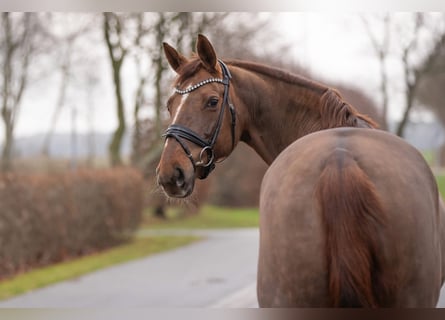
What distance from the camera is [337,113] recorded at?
7.09 ft

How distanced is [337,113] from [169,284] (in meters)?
4.82

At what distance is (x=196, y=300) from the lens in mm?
5535

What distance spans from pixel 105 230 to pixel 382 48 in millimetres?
4460

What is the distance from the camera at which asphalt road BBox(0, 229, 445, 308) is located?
544 cm

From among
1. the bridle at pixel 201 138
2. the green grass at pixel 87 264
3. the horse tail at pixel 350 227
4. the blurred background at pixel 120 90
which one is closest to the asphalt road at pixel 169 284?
the green grass at pixel 87 264

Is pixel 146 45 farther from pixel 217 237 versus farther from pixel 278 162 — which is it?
pixel 278 162

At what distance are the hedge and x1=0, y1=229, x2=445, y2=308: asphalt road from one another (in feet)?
2.09

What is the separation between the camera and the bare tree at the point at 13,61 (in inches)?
303

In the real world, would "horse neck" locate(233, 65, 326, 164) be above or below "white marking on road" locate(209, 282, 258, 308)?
above

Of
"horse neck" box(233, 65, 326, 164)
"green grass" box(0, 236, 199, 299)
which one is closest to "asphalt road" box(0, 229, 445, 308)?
"green grass" box(0, 236, 199, 299)

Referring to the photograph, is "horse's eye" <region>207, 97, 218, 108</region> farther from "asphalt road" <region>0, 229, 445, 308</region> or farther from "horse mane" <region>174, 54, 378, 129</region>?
"asphalt road" <region>0, 229, 445, 308</region>

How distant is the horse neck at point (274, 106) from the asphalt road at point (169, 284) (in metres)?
2.03

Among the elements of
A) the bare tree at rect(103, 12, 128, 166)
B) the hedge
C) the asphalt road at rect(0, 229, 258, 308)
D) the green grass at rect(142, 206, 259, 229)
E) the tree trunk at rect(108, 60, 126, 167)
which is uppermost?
the bare tree at rect(103, 12, 128, 166)

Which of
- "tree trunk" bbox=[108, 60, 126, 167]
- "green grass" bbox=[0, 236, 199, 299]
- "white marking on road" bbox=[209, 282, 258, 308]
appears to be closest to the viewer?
"white marking on road" bbox=[209, 282, 258, 308]
